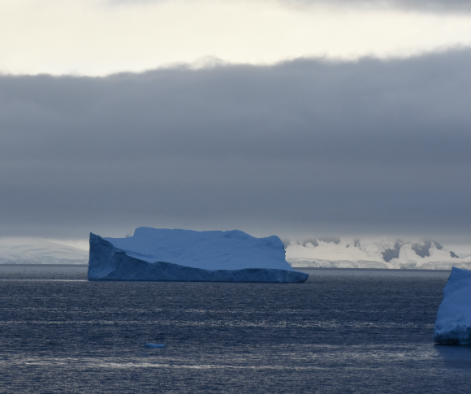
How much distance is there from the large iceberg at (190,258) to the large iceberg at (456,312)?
264 ft

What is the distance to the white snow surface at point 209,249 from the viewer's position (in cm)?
13825

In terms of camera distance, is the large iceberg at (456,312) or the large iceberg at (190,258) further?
the large iceberg at (190,258)

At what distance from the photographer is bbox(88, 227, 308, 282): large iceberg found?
132 metres

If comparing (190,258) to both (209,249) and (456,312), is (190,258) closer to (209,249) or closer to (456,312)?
(209,249)

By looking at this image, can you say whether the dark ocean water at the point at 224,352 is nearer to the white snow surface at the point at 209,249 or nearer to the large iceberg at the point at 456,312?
the large iceberg at the point at 456,312

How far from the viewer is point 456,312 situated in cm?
5034

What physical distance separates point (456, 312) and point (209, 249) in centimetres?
9403

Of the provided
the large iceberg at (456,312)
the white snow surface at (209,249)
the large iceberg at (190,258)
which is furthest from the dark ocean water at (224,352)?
the white snow surface at (209,249)

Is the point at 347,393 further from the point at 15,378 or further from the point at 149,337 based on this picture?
the point at 149,337

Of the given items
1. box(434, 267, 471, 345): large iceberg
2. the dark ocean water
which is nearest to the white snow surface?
the dark ocean water

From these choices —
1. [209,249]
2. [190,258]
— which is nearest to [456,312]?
[190,258]

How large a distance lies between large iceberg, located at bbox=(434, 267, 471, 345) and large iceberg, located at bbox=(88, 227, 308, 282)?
8054cm

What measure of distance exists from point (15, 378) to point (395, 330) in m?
34.1

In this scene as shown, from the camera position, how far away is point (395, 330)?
6644 centimetres
